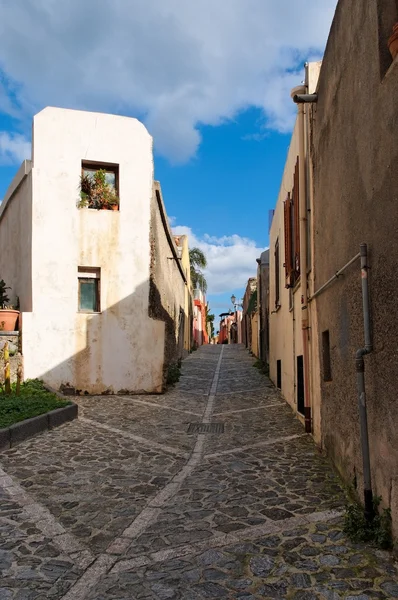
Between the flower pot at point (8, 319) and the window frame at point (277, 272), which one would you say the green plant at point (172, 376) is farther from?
the flower pot at point (8, 319)

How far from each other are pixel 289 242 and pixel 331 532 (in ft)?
21.8

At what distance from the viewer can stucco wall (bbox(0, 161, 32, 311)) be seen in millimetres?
12188

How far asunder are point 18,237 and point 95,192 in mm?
2865

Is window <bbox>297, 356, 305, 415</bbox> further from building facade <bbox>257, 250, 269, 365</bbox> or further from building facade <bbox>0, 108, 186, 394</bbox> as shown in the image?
building facade <bbox>257, 250, 269, 365</bbox>

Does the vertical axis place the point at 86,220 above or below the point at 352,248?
above

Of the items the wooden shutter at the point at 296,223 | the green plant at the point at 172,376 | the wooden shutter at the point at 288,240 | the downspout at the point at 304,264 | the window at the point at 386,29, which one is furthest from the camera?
the green plant at the point at 172,376

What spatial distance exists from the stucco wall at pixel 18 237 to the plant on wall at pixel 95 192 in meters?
1.34

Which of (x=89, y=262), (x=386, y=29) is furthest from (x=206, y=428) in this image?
(x=386, y=29)

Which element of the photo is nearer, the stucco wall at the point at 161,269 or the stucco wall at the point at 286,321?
the stucco wall at the point at 286,321

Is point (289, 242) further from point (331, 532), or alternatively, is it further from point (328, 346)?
point (331, 532)

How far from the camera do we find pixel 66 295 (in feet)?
39.0

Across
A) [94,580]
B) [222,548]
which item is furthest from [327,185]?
[94,580]

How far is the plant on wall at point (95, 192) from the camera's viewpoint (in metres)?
12.2

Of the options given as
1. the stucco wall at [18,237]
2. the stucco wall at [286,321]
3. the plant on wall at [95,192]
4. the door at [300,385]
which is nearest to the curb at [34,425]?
the stucco wall at [18,237]
